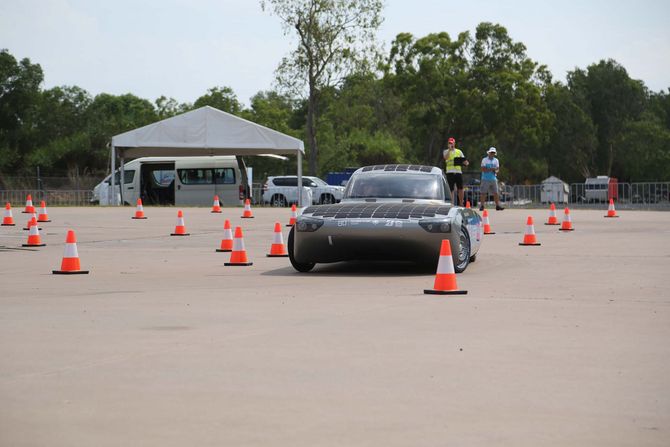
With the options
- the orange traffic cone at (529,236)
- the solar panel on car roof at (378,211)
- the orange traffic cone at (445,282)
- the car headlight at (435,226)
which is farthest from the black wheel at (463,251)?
the orange traffic cone at (529,236)

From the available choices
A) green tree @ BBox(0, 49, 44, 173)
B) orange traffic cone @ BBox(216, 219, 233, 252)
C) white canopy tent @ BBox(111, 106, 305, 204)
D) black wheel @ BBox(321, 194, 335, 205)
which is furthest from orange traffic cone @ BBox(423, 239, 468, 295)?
green tree @ BBox(0, 49, 44, 173)

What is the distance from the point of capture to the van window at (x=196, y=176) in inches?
1865

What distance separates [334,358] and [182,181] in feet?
134

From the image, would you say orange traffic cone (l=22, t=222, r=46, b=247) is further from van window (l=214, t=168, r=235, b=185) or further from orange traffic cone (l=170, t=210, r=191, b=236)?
van window (l=214, t=168, r=235, b=185)

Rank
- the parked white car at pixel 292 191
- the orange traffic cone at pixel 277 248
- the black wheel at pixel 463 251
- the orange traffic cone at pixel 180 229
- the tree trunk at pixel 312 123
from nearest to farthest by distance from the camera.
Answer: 1. the black wheel at pixel 463 251
2. the orange traffic cone at pixel 277 248
3. the orange traffic cone at pixel 180 229
4. the parked white car at pixel 292 191
5. the tree trunk at pixel 312 123

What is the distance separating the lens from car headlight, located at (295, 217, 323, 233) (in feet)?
43.4

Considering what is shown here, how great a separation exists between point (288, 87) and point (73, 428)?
63.8 meters

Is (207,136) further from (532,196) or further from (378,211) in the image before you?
(378,211)

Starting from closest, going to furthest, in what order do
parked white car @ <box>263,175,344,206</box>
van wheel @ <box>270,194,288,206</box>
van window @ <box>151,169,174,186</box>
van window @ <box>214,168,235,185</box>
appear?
1. van window @ <box>214,168,235,185</box>
2. van window @ <box>151,169,174,186</box>
3. parked white car @ <box>263,175,344,206</box>
4. van wheel @ <box>270,194,288,206</box>

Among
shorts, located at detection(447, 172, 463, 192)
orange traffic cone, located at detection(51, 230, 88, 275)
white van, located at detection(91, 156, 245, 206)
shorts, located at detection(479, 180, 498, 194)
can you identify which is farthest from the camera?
white van, located at detection(91, 156, 245, 206)

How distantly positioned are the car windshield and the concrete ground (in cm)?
117

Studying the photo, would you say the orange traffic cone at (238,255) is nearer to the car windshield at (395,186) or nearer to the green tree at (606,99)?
the car windshield at (395,186)

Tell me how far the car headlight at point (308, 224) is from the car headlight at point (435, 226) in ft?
3.95

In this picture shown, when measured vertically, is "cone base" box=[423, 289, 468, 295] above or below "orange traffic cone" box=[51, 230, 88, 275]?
below
